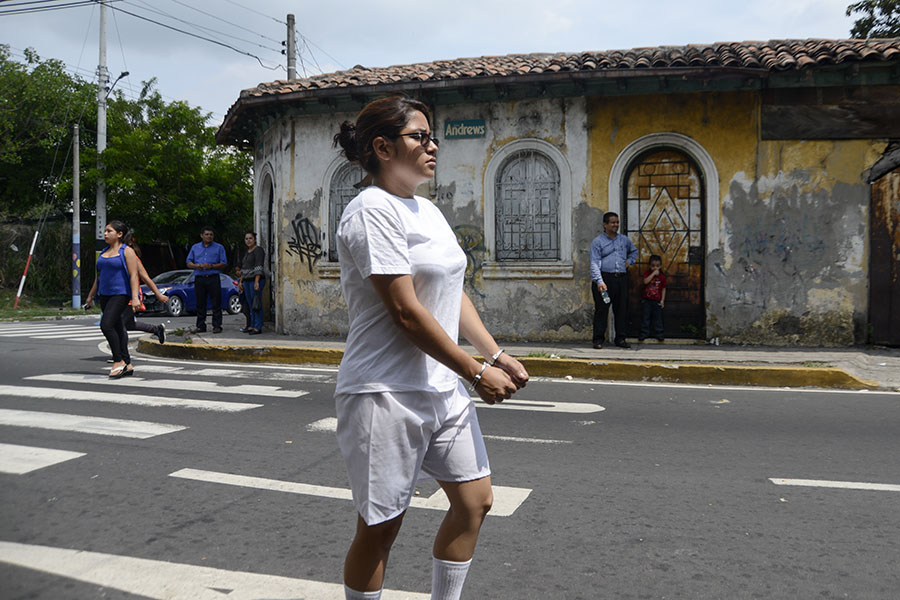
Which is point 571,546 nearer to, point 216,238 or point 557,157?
point 557,157

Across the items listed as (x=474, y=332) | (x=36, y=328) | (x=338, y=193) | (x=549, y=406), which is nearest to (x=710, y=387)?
(x=549, y=406)

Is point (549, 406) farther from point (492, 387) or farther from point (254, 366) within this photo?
point (492, 387)

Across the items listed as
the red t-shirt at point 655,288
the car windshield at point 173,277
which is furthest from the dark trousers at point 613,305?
the car windshield at point 173,277

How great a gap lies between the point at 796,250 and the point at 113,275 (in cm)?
934

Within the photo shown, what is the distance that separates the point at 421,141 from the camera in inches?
92.0

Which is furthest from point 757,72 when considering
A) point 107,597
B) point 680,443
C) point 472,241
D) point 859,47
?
point 107,597

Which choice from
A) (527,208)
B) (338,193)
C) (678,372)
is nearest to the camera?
(678,372)

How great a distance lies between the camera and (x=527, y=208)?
1237 cm

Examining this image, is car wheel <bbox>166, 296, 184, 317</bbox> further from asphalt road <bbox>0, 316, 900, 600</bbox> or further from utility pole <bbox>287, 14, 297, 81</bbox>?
asphalt road <bbox>0, 316, 900, 600</bbox>

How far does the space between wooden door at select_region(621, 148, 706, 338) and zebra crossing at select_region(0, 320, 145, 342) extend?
10.1 m

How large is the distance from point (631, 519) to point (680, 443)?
1.84 meters

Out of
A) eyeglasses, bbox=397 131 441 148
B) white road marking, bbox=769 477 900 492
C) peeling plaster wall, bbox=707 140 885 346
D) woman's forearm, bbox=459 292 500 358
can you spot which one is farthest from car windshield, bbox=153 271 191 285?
eyeglasses, bbox=397 131 441 148

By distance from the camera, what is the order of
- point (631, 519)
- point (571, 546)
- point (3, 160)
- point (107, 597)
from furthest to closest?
point (3, 160)
point (631, 519)
point (571, 546)
point (107, 597)

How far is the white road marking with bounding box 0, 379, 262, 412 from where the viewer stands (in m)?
7.00
